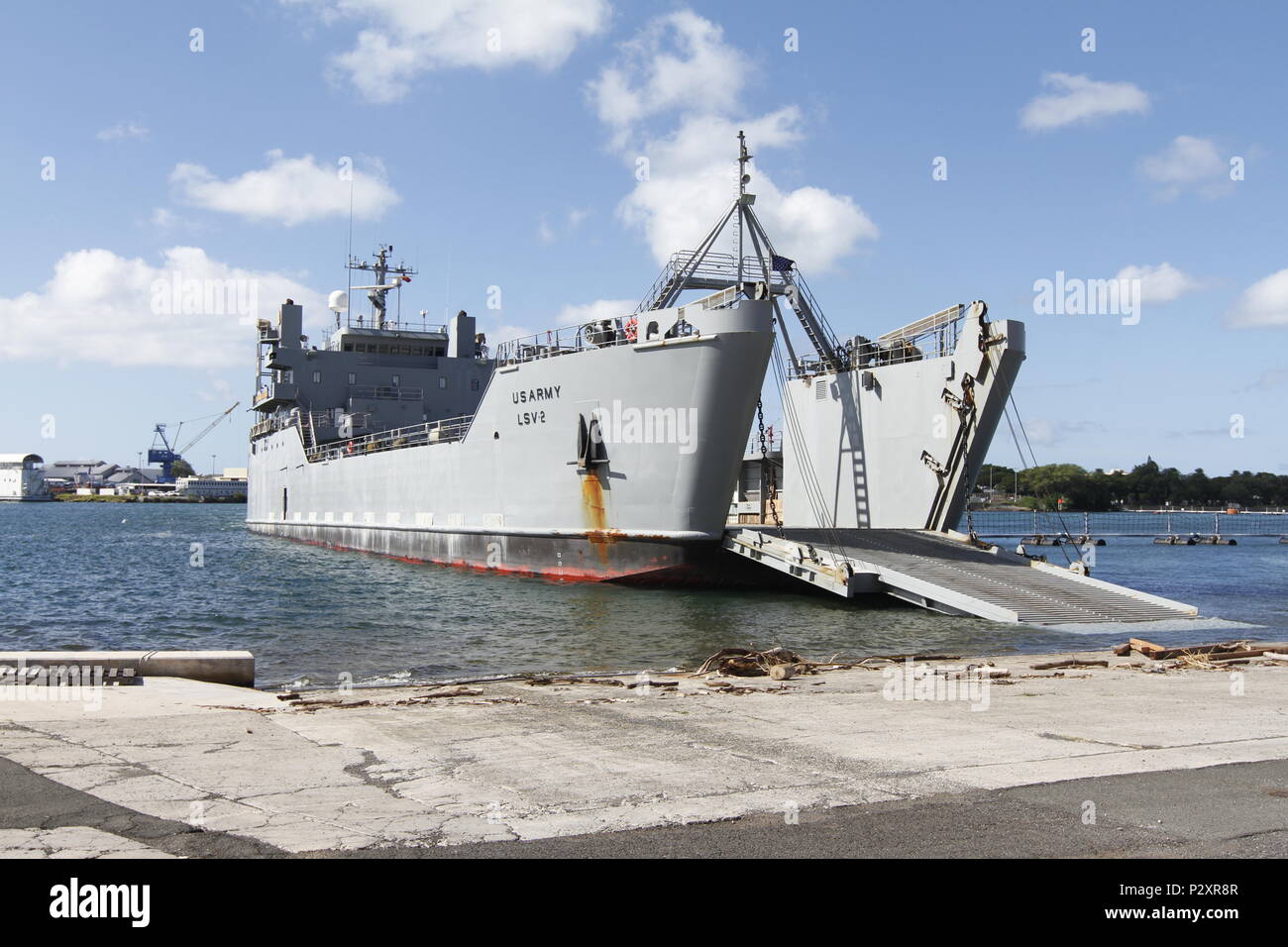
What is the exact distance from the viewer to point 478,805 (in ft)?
17.0

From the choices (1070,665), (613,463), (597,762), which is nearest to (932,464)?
(613,463)

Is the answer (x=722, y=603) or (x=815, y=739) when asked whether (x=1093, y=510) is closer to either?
(x=722, y=603)

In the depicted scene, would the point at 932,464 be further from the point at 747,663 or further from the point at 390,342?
the point at 390,342

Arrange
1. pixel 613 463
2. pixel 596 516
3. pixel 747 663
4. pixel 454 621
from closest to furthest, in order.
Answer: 1. pixel 747 663
2. pixel 454 621
3. pixel 613 463
4. pixel 596 516

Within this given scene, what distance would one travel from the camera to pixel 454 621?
18.2 meters

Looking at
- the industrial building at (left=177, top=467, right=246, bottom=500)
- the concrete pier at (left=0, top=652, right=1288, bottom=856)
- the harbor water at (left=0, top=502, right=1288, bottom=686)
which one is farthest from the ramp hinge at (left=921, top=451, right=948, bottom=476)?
the industrial building at (left=177, top=467, right=246, bottom=500)

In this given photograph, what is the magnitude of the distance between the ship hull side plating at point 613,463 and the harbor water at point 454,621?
81 cm

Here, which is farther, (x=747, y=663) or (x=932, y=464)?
(x=932, y=464)

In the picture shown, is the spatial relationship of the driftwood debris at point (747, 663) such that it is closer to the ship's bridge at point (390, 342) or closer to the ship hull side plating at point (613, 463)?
the ship hull side plating at point (613, 463)

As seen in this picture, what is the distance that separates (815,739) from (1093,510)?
449 ft

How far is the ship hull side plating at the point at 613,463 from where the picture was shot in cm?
2117

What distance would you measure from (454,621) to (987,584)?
10.0 m
